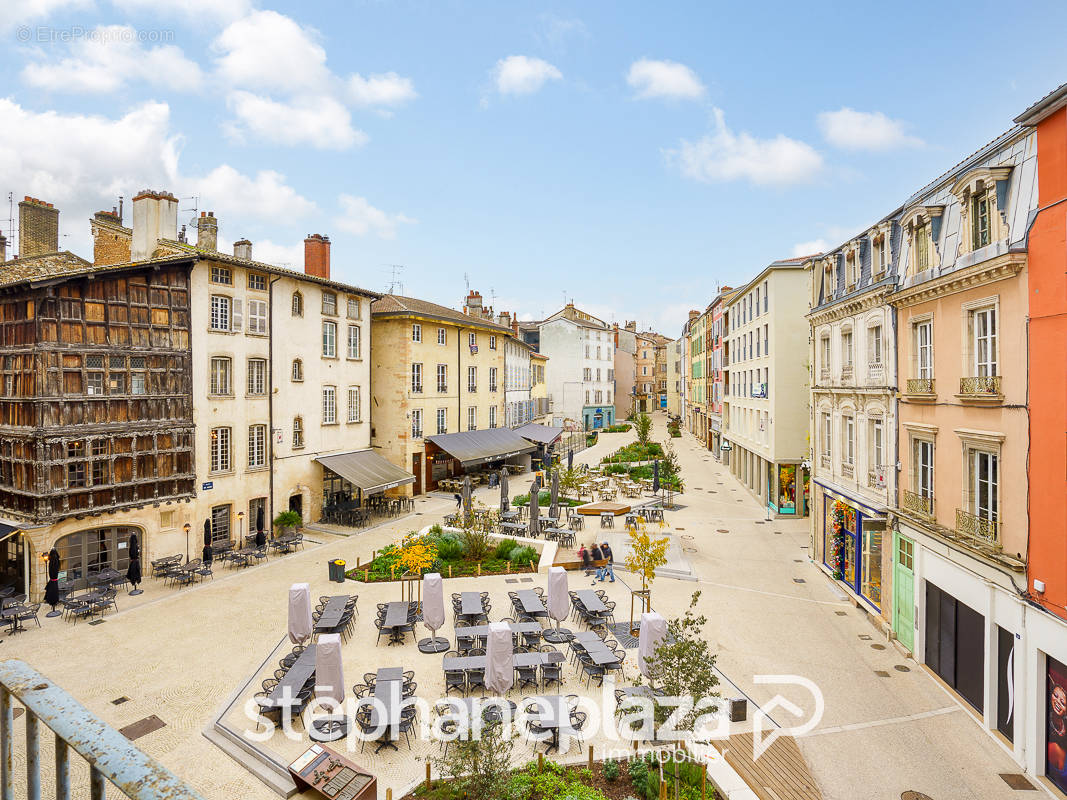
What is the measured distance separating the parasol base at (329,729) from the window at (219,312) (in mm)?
17175

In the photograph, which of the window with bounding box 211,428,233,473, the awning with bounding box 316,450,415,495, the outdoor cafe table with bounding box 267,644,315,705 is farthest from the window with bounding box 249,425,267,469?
the outdoor cafe table with bounding box 267,644,315,705

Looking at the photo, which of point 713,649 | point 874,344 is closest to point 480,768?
point 713,649

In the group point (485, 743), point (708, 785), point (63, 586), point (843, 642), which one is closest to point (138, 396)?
point (63, 586)

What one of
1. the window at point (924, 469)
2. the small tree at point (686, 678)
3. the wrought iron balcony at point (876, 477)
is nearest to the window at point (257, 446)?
the small tree at point (686, 678)

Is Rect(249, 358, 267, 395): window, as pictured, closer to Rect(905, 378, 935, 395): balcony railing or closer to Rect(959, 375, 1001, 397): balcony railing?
Rect(905, 378, 935, 395): balcony railing

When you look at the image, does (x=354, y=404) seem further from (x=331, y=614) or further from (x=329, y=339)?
(x=331, y=614)

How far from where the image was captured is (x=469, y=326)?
38.6 m

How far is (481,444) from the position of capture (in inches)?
1499

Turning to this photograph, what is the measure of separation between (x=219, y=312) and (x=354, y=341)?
8030 mm

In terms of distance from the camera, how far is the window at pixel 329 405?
2853cm

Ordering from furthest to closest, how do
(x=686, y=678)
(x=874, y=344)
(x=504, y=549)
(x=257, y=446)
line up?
(x=257, y=446) → (x=504, y=549) → (x=874, y=344) → (x=686, y=678)

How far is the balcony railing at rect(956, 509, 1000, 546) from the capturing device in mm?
11211

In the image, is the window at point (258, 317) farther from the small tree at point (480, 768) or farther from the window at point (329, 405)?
the small tree at point (480, 768)

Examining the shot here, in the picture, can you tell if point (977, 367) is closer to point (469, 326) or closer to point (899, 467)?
point (899, 467)
